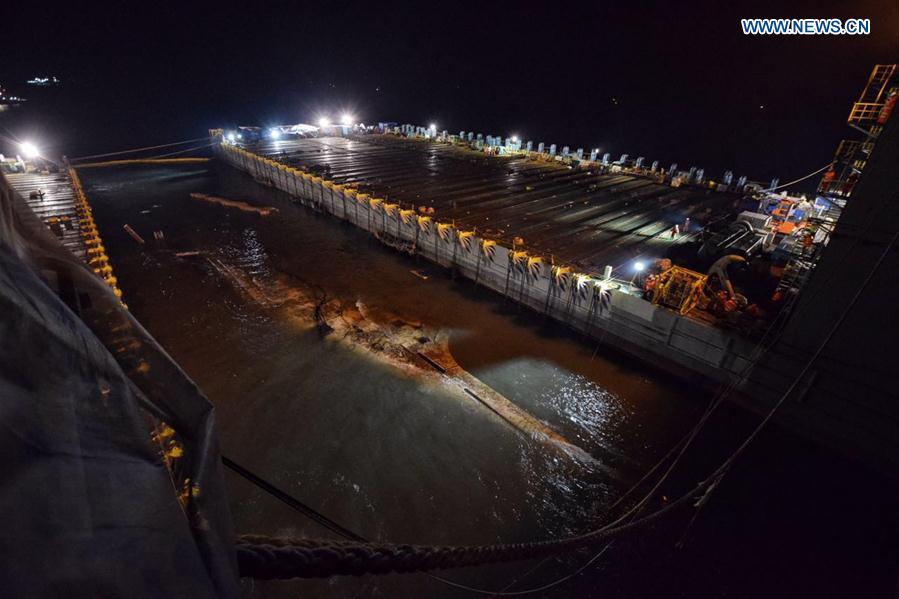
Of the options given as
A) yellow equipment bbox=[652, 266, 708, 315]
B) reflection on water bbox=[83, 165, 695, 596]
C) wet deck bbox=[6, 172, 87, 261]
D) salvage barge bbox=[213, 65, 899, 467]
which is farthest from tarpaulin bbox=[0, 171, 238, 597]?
yellow equipment bbox=[652, 266, 708, 315]

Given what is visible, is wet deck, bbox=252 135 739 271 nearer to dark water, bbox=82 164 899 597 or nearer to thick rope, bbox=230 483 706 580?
dark water, bbox=82 164 899 597

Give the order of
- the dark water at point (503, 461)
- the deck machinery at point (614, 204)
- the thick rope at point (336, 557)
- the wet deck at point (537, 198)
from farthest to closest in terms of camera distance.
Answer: the wet deck at point (537, 198) → the deck machinery at point (614, 204) → the dark water at point (503, 461) → the thick rope at point (336, 557)

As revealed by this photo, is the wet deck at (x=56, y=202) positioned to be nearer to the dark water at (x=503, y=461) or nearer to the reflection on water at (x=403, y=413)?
the reflection on water at (x=403, y=413)

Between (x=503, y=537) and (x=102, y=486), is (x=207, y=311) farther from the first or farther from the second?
(x=102, y=486)

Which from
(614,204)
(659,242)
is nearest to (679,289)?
(659,242)

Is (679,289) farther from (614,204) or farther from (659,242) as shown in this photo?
(614,204)

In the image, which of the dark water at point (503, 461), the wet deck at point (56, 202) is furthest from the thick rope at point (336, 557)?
the wet deck at point (56, 202)
